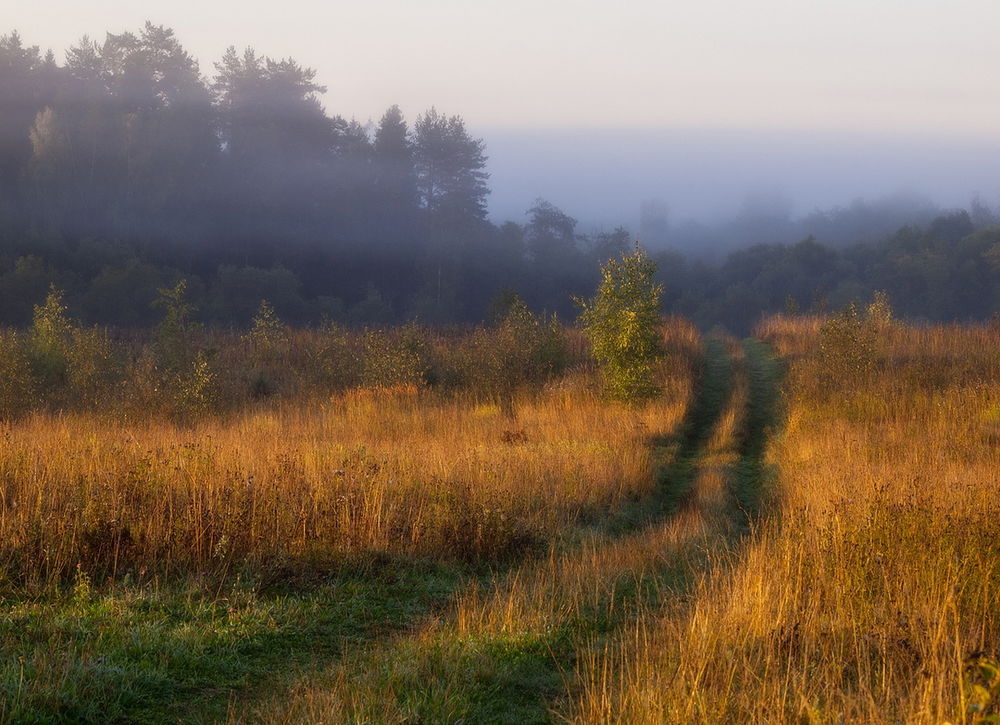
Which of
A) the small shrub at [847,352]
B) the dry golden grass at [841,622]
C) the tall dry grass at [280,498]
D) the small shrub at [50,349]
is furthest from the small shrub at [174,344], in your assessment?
the dry golden grass at [841,622]

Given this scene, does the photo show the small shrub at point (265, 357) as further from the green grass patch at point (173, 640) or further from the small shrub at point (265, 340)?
the green grass patch at point (173, 640)

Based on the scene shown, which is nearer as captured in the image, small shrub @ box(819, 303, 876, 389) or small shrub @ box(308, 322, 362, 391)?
small shrub @ box(819, 303, 876, 389)

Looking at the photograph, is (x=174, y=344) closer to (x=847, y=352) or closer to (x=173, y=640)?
(x=847, y=352)

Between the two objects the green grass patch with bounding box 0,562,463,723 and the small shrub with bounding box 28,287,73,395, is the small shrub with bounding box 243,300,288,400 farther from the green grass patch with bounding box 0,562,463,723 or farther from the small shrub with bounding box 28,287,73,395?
the green grass patch with bounding box 0,562,463,723

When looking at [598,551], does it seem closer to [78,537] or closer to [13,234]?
[78,537]

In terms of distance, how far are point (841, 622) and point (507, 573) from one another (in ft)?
10.0

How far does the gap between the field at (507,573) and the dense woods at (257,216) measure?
2748 cm

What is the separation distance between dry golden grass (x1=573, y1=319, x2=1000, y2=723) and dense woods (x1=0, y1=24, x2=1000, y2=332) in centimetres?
3174

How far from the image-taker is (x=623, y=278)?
53.0ft

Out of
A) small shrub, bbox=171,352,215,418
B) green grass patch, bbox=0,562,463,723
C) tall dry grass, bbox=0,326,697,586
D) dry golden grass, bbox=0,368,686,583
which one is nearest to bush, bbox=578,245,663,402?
tall dry grass, bbox=0,326,697,586

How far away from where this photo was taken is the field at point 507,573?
4.34m

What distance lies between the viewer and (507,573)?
7.37 m

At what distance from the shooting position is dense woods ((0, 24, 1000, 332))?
153ft

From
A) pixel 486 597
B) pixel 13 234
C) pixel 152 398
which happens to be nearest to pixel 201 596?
pixel 486 597
